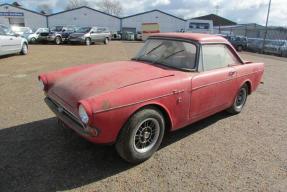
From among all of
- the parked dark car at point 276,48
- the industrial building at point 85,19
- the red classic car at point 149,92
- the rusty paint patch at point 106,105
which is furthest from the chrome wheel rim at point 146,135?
the industrial building at point 85,19

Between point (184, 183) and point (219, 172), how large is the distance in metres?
0.55

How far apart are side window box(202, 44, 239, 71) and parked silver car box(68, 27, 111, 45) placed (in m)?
19.6

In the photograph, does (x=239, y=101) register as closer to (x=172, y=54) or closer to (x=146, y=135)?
(x=172, y=54)

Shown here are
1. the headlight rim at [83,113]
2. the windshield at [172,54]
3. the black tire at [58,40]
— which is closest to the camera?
the headlight rim at [83,113]

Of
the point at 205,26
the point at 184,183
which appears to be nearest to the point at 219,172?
the point at 184,183

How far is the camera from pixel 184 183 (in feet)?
9.65

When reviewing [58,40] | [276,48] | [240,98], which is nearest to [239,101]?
[240,98]

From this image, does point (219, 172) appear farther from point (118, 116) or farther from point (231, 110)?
point (231, 110)

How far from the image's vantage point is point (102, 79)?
10.9 ft

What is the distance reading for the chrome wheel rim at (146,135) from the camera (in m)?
3.21

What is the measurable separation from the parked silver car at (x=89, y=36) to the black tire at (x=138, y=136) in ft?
67.7

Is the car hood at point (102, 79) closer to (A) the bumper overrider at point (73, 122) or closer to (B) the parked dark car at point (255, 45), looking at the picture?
(A) the bumper overrider at point (73, 122)

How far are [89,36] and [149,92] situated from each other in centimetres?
2131

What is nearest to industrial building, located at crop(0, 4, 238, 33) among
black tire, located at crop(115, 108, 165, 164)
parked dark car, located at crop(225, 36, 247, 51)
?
parked dark car, located at crop(225, 36, 247, 51)
